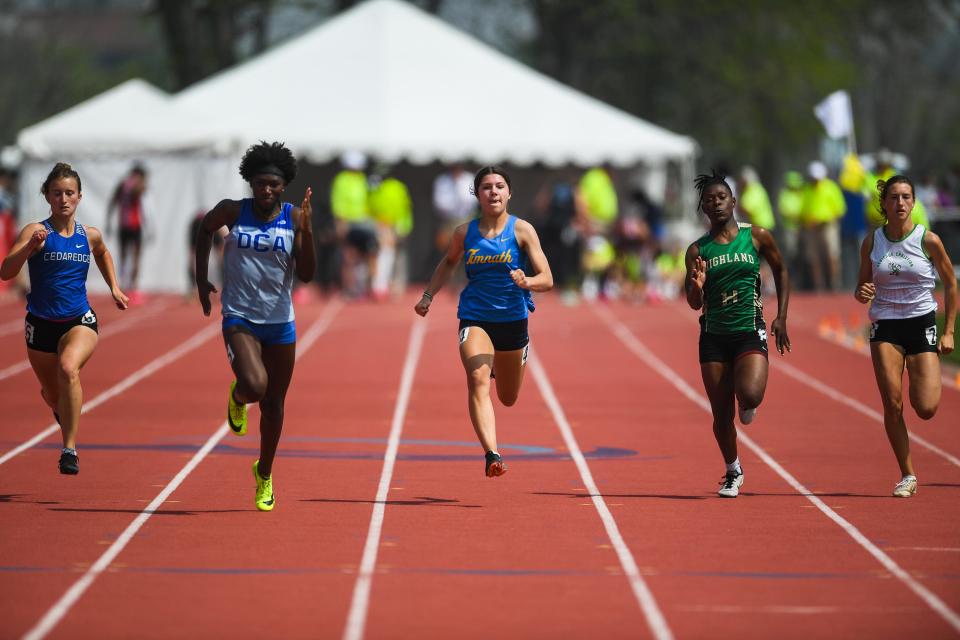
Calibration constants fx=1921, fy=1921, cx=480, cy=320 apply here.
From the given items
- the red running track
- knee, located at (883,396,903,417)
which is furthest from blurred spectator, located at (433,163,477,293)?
knee, located at (883,396,903,417)

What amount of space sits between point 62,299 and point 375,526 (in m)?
2.48

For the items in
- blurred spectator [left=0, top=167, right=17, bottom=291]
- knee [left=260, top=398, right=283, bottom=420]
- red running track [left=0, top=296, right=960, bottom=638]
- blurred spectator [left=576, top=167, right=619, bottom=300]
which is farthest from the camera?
blurred spectator [left=0, top=167, right=17, bottom=291]

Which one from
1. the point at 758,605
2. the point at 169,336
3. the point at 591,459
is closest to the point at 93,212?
the point at 169,336

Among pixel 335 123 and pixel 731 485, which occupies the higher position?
pixel 335 123

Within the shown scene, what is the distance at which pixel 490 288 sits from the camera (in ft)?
35.7

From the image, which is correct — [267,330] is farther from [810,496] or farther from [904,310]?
[904,310]

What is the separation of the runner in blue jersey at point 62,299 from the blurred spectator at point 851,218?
18565mm

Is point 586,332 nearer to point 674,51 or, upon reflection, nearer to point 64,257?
point 64,257

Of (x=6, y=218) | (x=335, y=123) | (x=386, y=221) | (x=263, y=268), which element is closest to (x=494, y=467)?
(x=263, y=268)

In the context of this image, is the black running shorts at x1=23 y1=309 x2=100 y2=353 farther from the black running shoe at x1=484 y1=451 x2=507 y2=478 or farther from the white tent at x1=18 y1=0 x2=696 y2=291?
the white tent at x1=18 y1=0 x2=696 y2=291

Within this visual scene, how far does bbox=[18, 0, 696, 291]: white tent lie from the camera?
32.0 metres

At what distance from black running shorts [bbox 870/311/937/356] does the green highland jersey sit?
0.75 m

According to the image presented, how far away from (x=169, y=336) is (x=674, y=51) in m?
33.2

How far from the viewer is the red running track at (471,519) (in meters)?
7.56
